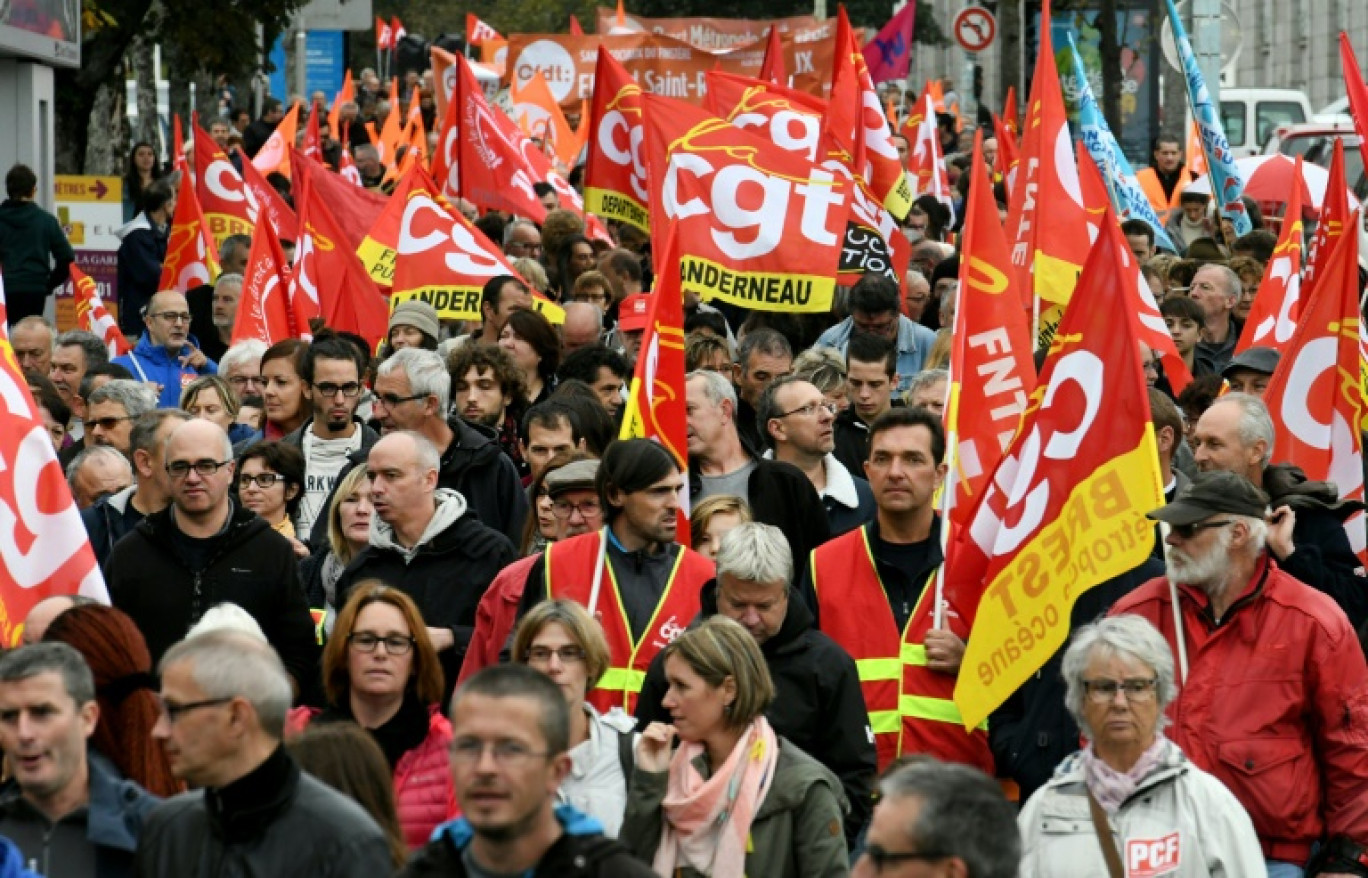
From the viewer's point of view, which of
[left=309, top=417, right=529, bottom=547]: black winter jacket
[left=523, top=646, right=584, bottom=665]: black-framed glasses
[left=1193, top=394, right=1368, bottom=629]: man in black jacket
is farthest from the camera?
[left=309, top=417, right=529, bottom=547]: black winter jacket

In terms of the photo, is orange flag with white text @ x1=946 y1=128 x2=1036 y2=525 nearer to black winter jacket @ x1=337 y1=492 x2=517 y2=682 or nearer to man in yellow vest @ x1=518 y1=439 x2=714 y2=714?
man in yellow vest @ x1=518 y1=439 x2=714 y2=714

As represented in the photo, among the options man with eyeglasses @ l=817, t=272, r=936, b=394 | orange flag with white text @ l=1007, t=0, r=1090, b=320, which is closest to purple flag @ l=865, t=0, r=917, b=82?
man with eyeglasses @ l=817, t=272, r=936, b=394

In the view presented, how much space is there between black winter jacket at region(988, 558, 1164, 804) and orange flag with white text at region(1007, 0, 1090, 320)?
4.55m

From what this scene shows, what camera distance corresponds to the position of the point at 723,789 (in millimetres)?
6398

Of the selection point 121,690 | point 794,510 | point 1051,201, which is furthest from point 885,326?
point 121,690

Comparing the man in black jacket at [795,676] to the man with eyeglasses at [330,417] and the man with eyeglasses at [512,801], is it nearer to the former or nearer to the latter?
the man with eyeglasses at [512,801]

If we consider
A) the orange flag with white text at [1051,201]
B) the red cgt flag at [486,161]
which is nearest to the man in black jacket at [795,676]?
the orange flag with white text at [1051,201]

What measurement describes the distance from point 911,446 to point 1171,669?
1798 millimetres

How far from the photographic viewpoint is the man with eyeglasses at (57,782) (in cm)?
544

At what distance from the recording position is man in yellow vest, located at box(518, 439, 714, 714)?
25.4ft

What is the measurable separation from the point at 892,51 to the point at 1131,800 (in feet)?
93.3

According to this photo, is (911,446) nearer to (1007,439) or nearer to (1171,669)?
(1007,439)

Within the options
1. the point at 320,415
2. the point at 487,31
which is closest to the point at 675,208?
the point at 320,415

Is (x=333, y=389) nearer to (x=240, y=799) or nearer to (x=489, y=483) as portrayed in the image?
(x=489, y=483)
